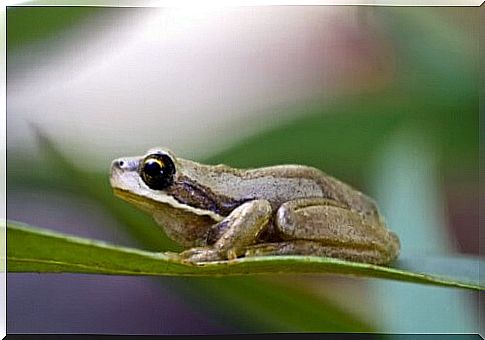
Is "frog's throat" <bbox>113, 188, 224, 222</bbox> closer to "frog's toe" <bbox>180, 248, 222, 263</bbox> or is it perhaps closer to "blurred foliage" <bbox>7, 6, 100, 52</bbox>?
"frog's toe" <bbox>180, 248, 222, 263</bbox>

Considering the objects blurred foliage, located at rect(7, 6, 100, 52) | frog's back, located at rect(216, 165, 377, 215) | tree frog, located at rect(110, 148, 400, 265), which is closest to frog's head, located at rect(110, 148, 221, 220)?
tree frog, located at rect(110, 148, 400, 265)

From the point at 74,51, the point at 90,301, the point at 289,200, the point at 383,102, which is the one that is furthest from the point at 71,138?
the point at 383,102

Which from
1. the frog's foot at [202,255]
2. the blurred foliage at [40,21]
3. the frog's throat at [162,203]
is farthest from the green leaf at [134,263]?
the blurred foliage at [40,21]

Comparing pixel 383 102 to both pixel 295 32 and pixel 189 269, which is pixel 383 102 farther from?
pixel 189 269

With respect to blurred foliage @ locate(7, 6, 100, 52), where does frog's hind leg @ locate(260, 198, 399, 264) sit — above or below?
below

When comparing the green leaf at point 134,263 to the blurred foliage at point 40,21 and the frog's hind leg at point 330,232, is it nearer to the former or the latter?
the frog's hind leg at point 330,232

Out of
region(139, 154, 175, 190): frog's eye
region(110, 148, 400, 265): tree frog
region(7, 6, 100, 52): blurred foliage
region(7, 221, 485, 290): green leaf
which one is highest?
region(7, 6, 100, 52): blurred foliage

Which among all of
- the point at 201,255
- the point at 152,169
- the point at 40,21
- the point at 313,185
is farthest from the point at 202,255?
the point at 40,21

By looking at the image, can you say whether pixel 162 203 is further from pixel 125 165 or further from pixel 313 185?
pixel 313 185
